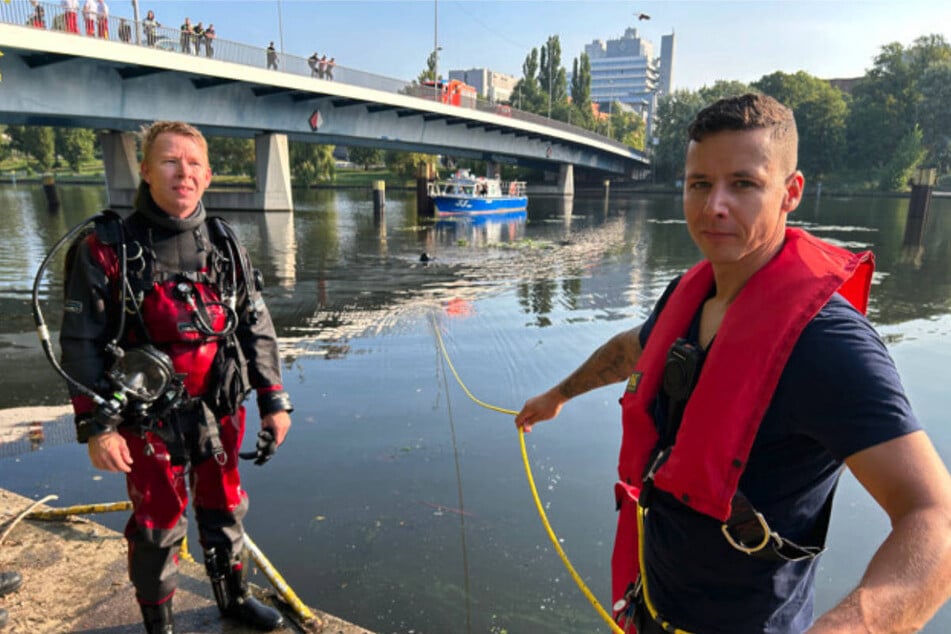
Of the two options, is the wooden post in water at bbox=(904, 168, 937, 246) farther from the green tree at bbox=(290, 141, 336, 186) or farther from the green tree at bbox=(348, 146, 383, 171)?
the green tree at bbox=(348, 146, 383, 171)

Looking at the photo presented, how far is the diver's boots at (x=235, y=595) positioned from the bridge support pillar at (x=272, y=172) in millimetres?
36273

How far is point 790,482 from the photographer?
145 centimetres

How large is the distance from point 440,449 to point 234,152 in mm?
69949

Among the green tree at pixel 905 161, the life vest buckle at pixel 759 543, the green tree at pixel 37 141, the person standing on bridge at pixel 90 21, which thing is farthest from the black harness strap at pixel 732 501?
the green tree at pixel 37 141

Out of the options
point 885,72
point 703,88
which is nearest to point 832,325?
point 885,72

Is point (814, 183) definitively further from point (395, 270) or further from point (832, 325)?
point (832, 325)

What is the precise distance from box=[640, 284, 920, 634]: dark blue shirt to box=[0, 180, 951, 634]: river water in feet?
6.96

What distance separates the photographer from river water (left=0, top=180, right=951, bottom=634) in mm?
3812

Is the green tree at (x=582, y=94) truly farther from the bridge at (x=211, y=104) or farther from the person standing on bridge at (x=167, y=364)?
the person standing on bridge at (x=167, y=364)

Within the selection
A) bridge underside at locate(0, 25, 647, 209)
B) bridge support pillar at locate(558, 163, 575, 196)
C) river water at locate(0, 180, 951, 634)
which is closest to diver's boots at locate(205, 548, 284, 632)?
river water at locate(0, 180, 951, 634)

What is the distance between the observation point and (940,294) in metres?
14.4

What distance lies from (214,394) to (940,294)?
17.3 meters

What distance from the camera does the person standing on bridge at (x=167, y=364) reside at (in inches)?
100

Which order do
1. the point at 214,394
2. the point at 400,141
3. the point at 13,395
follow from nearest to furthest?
the point at 214,394 < the point at 13,395 < the point at 400,141
